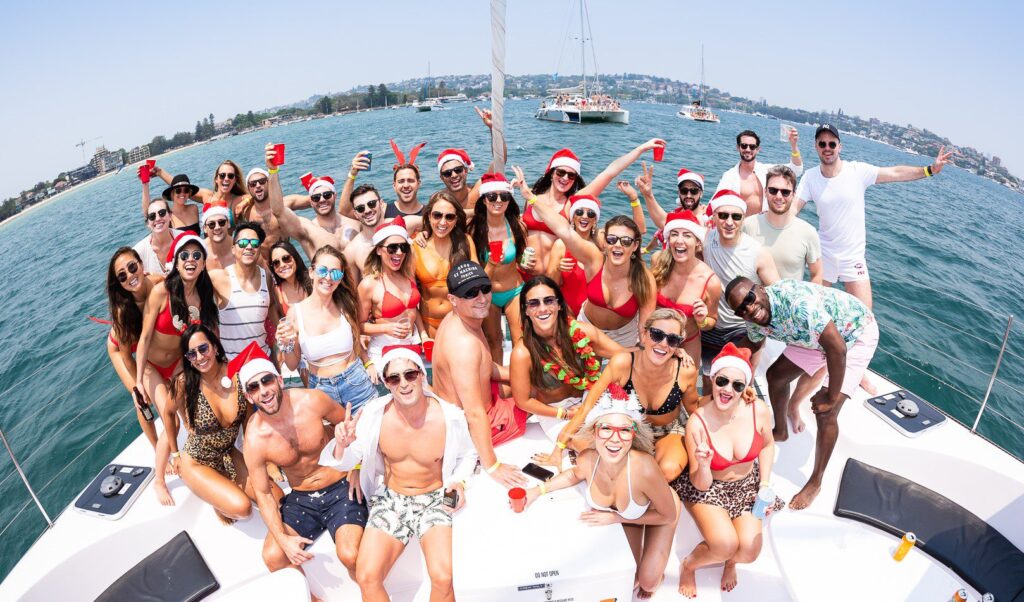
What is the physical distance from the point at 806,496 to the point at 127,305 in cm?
517

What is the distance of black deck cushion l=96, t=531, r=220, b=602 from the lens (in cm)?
275

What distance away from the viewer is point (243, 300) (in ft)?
12.4

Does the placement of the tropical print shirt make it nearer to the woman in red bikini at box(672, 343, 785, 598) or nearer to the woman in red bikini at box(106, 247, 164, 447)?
the woman in red bikini at box(672, 343, 785, 598)

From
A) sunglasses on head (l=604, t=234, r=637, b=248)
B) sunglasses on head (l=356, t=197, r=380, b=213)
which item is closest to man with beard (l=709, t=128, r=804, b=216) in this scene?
sunglasses on head (l=604, t=234, r=637, b=248)

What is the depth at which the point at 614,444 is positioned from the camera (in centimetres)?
249

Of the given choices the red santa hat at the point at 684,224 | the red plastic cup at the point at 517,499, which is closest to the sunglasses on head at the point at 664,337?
the red santa hat at the point at 684,224

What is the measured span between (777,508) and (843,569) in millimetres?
421

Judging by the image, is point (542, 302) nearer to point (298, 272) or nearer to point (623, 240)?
point (623, 240)

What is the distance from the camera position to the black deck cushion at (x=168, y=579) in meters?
2.75

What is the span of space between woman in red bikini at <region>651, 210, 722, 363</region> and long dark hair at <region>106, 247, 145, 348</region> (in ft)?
13.2

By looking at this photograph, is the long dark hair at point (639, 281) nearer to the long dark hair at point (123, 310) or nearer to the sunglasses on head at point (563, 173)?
A: the sunglasses on head at point (563, 173)

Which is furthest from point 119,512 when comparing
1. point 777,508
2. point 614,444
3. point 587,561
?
point 777,508

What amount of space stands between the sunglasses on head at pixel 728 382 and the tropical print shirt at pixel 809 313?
0.64 m

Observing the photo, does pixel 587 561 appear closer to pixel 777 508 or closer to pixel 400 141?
pixel 777 508
